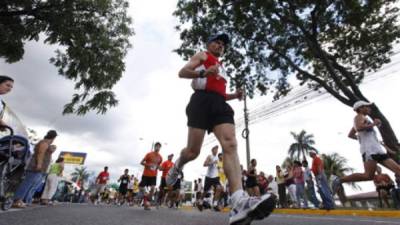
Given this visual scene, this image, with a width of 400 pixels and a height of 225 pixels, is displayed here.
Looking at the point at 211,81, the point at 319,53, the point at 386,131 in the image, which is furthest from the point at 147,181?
the point at 386,131

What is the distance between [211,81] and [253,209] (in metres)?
1.38

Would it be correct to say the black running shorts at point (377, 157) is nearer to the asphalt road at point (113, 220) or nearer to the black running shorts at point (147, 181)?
the asphalt road at point (113, 220)

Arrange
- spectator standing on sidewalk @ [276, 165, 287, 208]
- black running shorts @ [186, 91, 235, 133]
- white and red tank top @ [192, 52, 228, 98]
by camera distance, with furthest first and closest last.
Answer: spectator standing on sidewalk @ [276, 165, 287, 208], white and red tank top @ [192, 52, 228, 98], black running shorts @ [186, 91, 235, 133]

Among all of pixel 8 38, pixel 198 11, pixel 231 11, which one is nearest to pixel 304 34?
pixel 231 11

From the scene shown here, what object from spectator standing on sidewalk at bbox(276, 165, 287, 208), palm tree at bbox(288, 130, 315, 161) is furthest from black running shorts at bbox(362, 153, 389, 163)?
palm tree at bbox(288, 130, 315, 161)

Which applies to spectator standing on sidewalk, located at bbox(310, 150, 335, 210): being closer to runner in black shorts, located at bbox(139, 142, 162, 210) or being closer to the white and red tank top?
runner in black shorts, located at bbox(139, 142, 162, 210)

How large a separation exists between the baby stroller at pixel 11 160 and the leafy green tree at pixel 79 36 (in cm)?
395

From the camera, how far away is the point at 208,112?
10.3 feet

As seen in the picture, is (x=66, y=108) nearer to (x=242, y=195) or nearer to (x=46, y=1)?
(x=46, y=1)

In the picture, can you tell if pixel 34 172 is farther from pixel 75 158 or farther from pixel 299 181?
pixel 75 158

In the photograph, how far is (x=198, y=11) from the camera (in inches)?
583

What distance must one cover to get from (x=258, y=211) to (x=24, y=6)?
8.05 metres

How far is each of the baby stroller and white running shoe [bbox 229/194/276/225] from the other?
2.96 metres

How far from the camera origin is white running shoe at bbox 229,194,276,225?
93.8 inches
